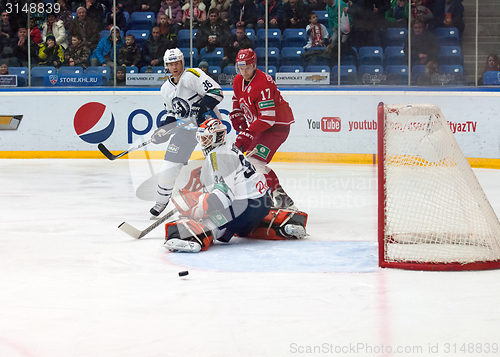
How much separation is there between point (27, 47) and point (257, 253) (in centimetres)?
675

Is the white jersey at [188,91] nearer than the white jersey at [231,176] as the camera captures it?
No

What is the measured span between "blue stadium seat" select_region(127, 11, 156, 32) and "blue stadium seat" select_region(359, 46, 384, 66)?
309 centimetres

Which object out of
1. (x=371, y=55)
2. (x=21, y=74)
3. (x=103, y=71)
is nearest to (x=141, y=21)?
(x=103, y=71)

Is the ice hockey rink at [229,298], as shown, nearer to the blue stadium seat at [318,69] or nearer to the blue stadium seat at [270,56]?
the blue stadium seat at [318,69]

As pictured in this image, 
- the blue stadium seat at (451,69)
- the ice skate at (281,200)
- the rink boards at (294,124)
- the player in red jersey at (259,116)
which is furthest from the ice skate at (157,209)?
the blue stadium seat at (451,69)

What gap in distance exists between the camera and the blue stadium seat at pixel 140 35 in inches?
340

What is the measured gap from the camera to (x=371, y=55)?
800cm

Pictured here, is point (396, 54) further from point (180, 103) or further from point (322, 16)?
point (180, 103)

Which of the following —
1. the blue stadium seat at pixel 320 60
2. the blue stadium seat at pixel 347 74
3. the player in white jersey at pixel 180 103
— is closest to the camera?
the player in white jersey at pixel 180 103

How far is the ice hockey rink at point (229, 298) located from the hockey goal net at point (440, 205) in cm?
13

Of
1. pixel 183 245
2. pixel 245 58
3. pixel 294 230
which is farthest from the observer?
pixel 245 58

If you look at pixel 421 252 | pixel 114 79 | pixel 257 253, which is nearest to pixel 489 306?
pixel 421 252

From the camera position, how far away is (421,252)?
10.2ft

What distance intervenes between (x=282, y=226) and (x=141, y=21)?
6.02 m
